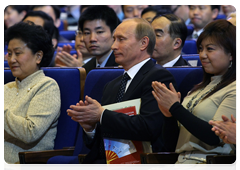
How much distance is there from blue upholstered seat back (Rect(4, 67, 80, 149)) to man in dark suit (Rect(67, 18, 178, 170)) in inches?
12.0

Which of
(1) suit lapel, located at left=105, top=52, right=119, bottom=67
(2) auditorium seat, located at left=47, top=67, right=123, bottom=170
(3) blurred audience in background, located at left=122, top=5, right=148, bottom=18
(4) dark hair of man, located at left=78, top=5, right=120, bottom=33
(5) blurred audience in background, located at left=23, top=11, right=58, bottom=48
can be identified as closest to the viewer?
(2) auditorium seat, located at left=47, top=67, right=123, bottom=170

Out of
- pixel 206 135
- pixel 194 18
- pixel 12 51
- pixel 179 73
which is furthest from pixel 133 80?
pixel 194 18

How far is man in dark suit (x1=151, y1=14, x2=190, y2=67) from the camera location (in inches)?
99.0

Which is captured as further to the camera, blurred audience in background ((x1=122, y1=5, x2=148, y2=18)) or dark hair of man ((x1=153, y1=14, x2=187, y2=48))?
blurred audience in background ((x1=122, y1=5, x2=148, y2=18))

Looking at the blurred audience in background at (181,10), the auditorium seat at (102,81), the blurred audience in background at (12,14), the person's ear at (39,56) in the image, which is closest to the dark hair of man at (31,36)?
the person's ear at (39,56)

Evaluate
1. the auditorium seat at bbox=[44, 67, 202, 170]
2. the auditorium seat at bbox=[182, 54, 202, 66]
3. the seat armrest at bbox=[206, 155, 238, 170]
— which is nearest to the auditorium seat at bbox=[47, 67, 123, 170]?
the auditorium seat at bbox=[44, 67, 202, 170]

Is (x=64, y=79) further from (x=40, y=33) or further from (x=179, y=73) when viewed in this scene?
(x=179, y=73)

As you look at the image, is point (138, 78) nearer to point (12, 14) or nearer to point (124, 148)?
point (124, 148)

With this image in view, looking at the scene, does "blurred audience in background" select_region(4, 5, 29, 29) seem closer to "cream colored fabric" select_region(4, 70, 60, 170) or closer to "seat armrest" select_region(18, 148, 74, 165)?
"cream colored fabric" select_region(4, 70, 60, 170)

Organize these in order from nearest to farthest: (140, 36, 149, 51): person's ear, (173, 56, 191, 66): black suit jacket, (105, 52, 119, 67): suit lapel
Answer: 1. (140, 36, 149, 51): person's ear
2. (173, 56, 191, 66): black suit jacket
3. (105, 52, 119, 67): suit lapel

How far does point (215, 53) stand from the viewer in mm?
1685

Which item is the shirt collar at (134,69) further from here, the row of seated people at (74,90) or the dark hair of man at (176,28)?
the dark hair of man at (176,28)

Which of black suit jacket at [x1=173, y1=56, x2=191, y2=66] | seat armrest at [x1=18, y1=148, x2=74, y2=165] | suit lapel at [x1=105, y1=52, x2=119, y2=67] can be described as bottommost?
seat armrest at [x1=18, y1=148, x2=74, y2=165]

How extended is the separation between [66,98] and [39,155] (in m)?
0.41
